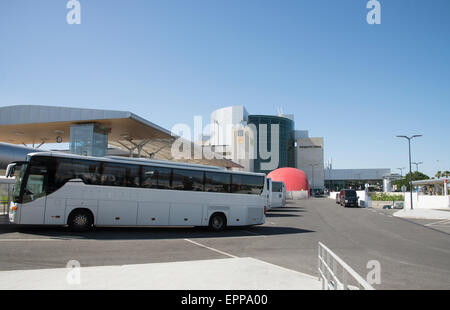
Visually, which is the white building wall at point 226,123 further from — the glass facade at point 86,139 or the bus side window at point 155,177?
the bus side window at point 155,177

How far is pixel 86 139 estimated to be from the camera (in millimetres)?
22859

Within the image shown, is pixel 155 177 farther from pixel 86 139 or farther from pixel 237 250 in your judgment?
pixel 86 139

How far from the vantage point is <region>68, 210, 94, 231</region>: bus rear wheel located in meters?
12.5

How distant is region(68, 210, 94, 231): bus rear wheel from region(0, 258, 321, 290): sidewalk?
6.09 m

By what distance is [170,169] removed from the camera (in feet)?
46.4

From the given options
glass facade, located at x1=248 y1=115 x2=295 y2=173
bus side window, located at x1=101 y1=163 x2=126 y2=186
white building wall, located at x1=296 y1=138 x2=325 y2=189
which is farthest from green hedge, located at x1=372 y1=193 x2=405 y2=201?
white building wall, located at x1=296 y1=138 x2=325 y2=189

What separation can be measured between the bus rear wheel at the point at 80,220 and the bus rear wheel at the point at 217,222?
16.3 ft

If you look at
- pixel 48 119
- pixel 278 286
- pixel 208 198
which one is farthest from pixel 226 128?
pixel 278 286

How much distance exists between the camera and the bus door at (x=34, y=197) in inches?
469

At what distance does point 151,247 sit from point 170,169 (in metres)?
4.55

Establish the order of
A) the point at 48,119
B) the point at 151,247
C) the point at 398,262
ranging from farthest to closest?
the point at 48,119
the point at 151,247
the point at 398,262

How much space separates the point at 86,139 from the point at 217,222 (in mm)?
12874

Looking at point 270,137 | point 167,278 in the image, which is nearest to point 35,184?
point 167,278
